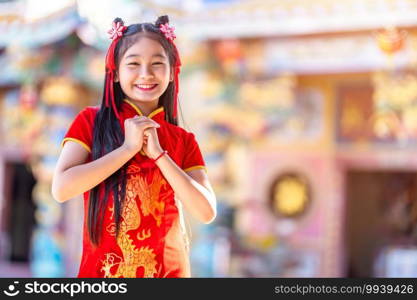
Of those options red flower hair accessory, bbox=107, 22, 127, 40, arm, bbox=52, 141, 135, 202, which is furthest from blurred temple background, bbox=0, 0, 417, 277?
arm, bbox=52, 141, 135, 202

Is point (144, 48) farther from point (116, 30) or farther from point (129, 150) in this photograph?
point (129, 150)

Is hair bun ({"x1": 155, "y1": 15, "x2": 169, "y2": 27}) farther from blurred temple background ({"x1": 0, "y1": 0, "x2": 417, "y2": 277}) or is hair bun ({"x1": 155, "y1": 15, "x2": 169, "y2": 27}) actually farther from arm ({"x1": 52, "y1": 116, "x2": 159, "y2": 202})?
blurred temple background ({"x1": 0, "y1": 0, "x2": 417, "y2": 277})

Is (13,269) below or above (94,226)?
above

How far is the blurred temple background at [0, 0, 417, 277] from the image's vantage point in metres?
4.12

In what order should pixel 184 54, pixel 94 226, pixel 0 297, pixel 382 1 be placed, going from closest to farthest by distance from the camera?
pixel 94 226 < pixel 0 297 < pixel 382 1 < pixel 184 54

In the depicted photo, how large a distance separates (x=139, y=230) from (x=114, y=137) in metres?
0.16

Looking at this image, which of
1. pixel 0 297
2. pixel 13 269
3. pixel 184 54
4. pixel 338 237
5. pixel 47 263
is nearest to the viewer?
pixel 0 297

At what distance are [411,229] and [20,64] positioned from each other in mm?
3130

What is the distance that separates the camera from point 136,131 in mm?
1156

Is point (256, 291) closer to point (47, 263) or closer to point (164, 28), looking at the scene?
→ point (164, 28)

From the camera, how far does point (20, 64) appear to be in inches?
190

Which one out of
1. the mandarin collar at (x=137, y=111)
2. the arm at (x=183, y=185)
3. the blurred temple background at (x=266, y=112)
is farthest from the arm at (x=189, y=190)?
the blurred temple background at (x=266, y=112)

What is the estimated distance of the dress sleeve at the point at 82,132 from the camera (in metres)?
1.21

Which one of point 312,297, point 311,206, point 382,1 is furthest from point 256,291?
point 311,206
